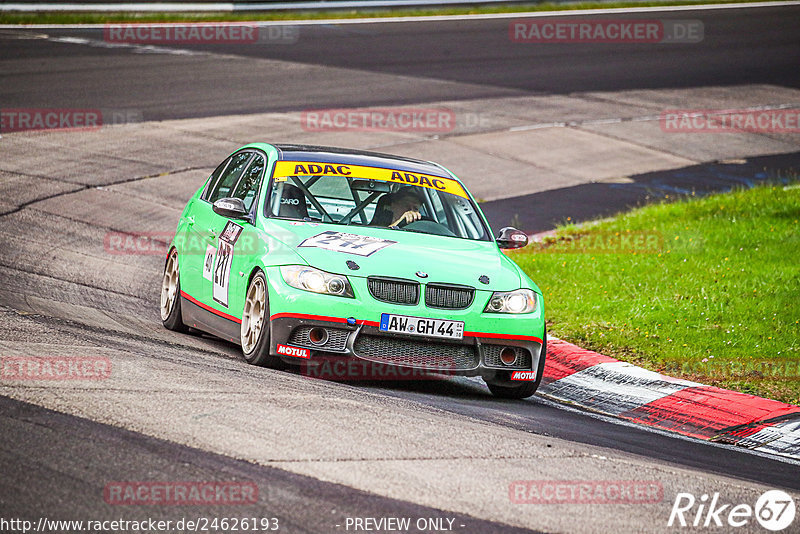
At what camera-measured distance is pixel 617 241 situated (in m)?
13.7

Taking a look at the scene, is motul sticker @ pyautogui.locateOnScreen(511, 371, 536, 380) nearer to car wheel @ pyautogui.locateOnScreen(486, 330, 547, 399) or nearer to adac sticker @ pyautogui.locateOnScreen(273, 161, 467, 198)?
car wheel @ pyautogui.locateOnScreen(486, 330, 547, 399)

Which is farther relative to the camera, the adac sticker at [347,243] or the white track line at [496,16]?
the white track line at [496,16]

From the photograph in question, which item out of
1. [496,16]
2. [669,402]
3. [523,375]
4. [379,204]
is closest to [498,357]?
[523,375]

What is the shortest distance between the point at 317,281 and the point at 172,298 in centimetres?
246

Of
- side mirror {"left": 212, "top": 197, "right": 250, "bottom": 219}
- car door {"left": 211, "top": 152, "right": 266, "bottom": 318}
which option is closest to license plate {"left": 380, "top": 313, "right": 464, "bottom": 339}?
car door {"left": 211, "top": 152, "right": 266, "bottom": 318}

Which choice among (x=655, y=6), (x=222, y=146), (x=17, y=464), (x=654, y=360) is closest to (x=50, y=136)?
(x=222, y=146)

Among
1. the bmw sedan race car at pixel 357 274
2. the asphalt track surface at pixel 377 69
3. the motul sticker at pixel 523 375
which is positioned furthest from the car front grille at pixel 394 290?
the asphalt track surface at pixel 377 69

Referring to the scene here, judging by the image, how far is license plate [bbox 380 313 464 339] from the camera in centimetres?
774

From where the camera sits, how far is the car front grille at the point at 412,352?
25.5 feet

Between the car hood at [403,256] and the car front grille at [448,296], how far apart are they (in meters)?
0.05

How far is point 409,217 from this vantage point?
9172 mm

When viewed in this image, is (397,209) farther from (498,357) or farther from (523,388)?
(523,388)

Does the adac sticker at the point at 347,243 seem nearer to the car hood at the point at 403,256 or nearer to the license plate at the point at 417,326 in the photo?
the car hood at the point at 403,256

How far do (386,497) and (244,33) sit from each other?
2546cm
